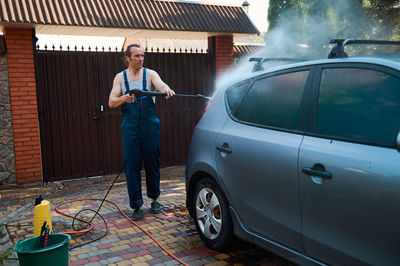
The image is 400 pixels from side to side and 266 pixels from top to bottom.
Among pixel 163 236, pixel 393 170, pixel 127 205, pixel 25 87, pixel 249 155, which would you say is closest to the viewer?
pixel 393 170

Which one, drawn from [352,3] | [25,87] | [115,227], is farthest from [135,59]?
[352,3]

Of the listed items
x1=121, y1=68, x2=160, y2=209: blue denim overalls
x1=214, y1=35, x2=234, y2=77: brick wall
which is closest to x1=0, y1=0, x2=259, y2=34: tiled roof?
x1=214, y1=35, x2=234, y2=77: brick wall

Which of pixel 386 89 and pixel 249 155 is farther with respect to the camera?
pixel 249 155

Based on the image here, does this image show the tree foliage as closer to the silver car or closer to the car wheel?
the silver car

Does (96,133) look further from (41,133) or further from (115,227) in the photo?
(115,227)

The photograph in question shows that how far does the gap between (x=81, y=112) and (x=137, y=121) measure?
3.15m

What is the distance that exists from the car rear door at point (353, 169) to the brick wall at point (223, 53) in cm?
621

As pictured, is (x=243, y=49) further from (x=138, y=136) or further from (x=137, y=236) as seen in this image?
(x=137, y=236)

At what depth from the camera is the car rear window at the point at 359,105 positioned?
255 centimetres

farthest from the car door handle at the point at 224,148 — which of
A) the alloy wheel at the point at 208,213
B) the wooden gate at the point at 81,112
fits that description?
the wooden gate at the point at 81,112

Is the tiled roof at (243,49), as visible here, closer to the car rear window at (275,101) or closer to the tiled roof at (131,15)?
the tiled roof at (131,15)

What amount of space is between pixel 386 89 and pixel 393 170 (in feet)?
1.76

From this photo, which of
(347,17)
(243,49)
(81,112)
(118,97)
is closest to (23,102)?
(81,112)

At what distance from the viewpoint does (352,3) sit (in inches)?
562
